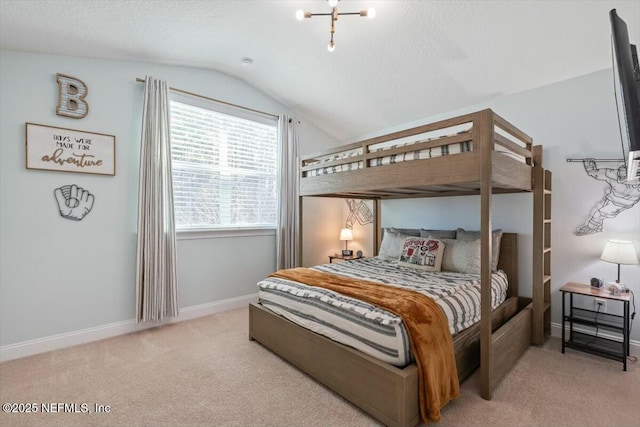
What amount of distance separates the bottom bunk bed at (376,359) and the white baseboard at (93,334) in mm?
1015

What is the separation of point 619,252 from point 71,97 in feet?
15.4

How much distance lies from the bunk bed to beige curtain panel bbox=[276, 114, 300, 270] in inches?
41.0

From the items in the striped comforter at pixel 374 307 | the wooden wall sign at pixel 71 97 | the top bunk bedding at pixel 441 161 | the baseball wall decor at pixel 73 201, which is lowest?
the striped comforter at pixel 374 307

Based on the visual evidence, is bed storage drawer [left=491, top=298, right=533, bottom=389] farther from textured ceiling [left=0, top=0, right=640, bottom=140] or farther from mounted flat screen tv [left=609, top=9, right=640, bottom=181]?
textured ceiling [left=0, top=0, right=640, bottom=140]

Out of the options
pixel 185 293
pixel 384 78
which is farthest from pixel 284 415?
pixel 384 78

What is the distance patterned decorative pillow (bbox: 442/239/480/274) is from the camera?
109 inches

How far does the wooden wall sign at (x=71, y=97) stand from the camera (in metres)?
2.65

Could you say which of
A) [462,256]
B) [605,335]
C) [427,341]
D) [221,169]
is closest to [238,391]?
[427,341]

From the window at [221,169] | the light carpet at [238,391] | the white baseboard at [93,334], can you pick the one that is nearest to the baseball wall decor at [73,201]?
the window at [221,169]

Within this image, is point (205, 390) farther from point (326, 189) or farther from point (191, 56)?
point (191, 56)

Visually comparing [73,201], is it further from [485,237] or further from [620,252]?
[620,252]

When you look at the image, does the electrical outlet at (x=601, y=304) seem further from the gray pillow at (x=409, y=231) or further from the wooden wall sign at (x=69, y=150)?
the wooden wall sign at (x=69, y=150)

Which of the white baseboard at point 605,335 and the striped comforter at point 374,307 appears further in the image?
the white baseboard at point 605,335

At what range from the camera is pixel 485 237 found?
188cm
